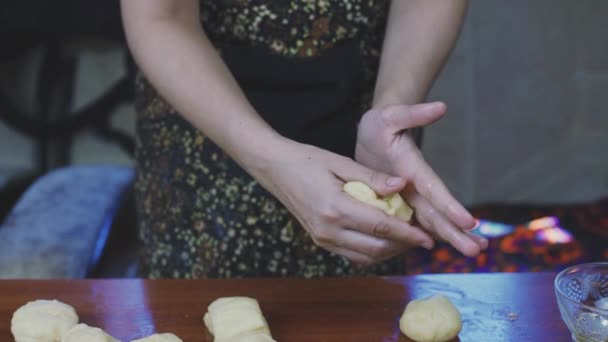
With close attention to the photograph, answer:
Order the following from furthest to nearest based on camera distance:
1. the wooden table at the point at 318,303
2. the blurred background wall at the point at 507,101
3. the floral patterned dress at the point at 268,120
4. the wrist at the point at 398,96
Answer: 1. the blurred background wall at the point at 507,101
2. the floral patterned dress at the point at 268,120
3. the wrist at the point at 398,96
4. the wooden table at the point at 318,303

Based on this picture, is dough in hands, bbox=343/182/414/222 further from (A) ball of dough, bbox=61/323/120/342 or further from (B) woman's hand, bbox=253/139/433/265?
(A) ball of dough, bbox=61/323/120/342

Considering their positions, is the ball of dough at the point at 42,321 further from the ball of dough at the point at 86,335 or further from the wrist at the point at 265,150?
the wrist at the point at 265,150

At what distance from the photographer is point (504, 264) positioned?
2.88m

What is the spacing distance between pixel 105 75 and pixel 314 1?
1.79 metres

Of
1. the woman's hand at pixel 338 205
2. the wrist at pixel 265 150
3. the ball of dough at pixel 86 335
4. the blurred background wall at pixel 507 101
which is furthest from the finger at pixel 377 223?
the blurred background wall at pixel 507 101

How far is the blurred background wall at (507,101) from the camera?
306cm

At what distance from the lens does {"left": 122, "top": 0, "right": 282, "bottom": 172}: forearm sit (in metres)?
1.19

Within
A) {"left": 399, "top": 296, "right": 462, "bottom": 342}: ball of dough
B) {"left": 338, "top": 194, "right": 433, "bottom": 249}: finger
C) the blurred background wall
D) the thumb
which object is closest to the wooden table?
{"left": 399, "top": 296, "right": 462, "bottom": 342}: ball of dough

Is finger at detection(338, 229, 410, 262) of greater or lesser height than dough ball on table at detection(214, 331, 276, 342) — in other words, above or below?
above

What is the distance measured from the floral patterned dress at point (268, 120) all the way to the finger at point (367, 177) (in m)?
0.35

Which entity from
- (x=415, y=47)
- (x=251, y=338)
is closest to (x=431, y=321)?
(x=251, y=338)

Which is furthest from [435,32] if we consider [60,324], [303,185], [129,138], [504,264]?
[129,138]

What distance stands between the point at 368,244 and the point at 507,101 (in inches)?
88.4

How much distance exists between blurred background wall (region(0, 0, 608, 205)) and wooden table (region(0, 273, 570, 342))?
1.91 m
